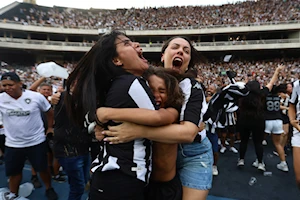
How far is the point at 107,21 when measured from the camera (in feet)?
112

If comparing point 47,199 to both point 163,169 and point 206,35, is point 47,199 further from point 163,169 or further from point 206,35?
point 206,35

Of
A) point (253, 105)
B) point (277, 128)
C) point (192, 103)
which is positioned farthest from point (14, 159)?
point (277, 128)

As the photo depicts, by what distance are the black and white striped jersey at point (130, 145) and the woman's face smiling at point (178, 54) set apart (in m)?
0.64

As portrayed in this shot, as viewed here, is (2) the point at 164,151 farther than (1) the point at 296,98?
No

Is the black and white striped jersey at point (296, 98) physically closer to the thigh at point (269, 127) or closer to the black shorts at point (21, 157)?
the thigh at point (269, 127)

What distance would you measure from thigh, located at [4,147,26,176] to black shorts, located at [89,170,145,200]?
2303 mm

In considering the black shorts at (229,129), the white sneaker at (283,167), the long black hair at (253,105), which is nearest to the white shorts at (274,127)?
the long black hair at (253,105)

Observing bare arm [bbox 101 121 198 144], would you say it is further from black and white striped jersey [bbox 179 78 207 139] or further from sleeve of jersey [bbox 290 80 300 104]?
sleeve of jersey [bbox 290 80 300 104]

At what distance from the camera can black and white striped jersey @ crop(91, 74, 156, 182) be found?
1187mm

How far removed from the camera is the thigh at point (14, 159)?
2982 millimetres

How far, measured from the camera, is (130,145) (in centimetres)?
122

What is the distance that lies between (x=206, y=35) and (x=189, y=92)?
105ft

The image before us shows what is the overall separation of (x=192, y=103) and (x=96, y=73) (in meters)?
0.60

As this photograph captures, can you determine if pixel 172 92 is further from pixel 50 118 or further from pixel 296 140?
pixel 50 118
